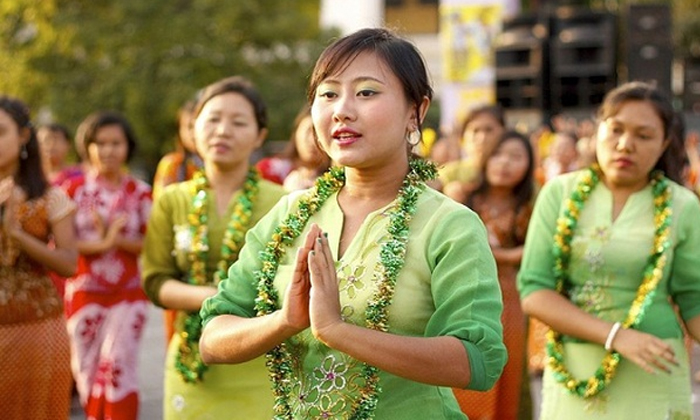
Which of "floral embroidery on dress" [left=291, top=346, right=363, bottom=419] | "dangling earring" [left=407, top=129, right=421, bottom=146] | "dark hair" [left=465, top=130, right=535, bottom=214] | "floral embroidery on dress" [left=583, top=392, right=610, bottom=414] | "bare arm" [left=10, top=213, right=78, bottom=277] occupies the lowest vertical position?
"floral embroidery on dress" [left=583, top=392, right=610, bottom=414]

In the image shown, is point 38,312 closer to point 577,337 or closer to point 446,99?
point 577,337

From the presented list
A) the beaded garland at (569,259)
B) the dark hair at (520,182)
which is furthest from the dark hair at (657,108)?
the dark hair at (520,182)

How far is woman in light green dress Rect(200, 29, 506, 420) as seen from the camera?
2.88m

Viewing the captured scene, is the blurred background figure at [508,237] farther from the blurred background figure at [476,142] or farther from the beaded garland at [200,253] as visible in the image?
the beaded garland at [200,253]

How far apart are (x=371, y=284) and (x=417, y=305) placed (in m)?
0.12

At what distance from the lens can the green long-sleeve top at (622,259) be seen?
4.71 m

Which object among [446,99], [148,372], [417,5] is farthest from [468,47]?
[417,5]

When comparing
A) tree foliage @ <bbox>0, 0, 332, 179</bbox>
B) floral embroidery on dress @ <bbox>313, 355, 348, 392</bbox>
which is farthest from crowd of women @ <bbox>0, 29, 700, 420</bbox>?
tree foliage @ <bbox>0, 0, 332, 179</bbox>

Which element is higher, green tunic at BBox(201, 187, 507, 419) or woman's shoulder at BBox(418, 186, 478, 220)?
woman's shoulder at BBox(418, 186, 478, 220)

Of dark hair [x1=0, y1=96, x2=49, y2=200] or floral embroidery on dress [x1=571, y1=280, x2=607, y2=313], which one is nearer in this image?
floral embroidery on dress [x1=571, y1=280, x2=607, y2=313]

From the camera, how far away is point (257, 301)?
317cm

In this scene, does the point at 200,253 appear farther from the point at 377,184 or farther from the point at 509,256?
the point at 377,184

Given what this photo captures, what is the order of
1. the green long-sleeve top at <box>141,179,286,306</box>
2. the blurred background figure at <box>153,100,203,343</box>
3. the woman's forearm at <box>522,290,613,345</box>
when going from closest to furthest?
the woman's forearm at <box>522,290,613,345</box>, the green long-sleeve top at <box>141,179,286,306</box>, the blurred background figure at <box>153,100,203,343</box>

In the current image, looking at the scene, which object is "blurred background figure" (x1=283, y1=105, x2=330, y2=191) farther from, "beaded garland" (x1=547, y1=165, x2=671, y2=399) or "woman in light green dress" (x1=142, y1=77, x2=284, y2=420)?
"beaded garland" (x1=547, y1=165, x2=671, y2=399)
